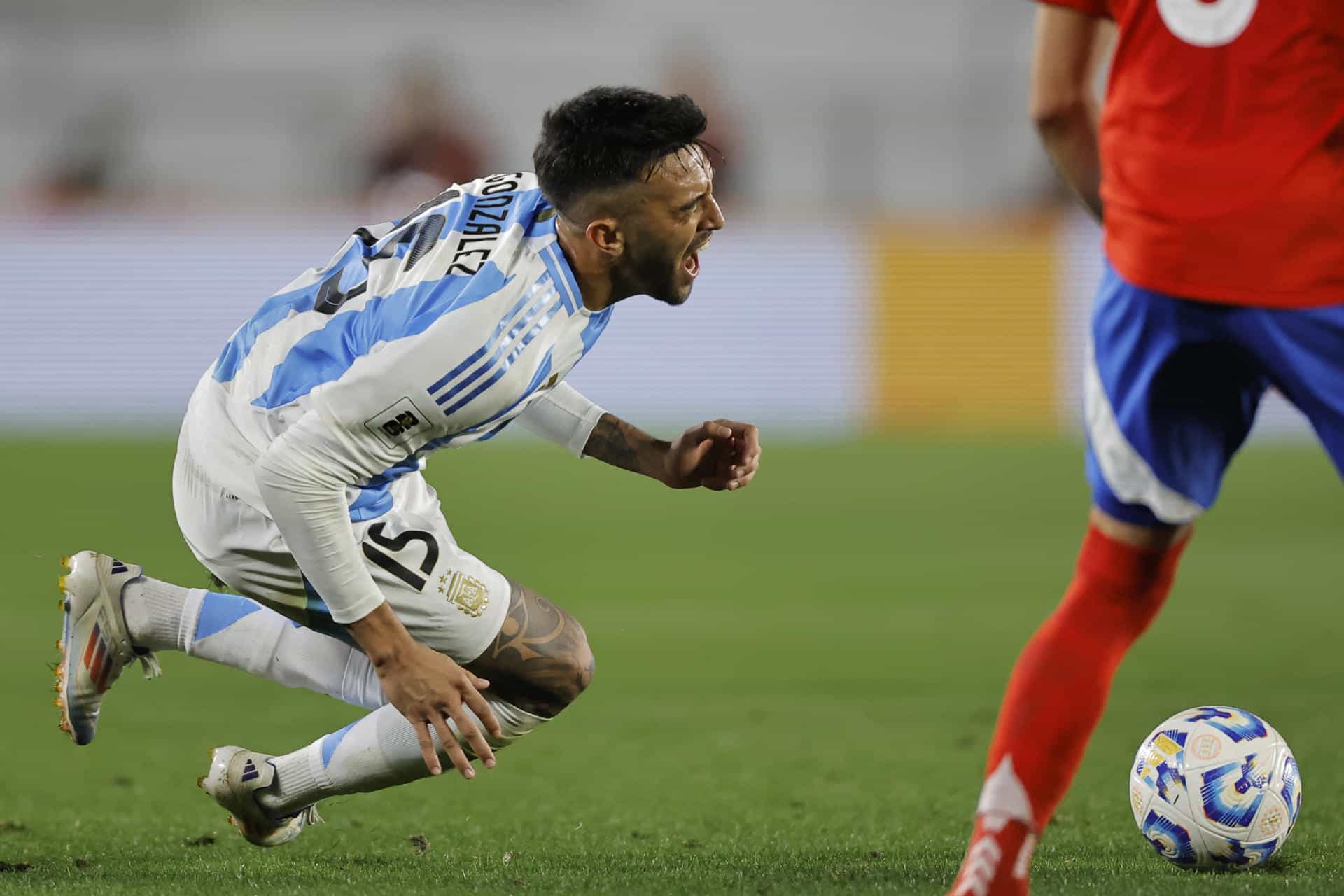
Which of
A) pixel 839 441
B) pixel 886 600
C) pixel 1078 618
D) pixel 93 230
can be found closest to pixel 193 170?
pixel 93 230

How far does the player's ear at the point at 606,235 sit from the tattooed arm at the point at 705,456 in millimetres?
550

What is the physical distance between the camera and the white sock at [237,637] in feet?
13.9

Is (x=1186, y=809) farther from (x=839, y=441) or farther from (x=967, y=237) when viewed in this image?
(x=967, y=237)

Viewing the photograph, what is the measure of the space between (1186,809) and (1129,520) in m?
1.04

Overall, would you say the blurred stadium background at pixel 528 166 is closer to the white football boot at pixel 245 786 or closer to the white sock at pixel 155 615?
the white sock at pixel 155 615

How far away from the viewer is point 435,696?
3.36 m

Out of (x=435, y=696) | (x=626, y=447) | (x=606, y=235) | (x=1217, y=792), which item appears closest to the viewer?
(x=435, y=696)

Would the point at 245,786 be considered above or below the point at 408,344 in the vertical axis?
below

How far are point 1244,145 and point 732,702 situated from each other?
381cm

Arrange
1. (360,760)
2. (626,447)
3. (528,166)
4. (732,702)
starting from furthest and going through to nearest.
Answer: (528,166) → (732,702) → (626,447) → (360,760)

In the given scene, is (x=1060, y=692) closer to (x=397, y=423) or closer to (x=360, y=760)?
(x=397, y=423)

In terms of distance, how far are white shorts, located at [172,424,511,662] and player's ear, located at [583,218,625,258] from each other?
80cm

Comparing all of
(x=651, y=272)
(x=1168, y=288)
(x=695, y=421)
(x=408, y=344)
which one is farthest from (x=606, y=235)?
(x=695, y=421)

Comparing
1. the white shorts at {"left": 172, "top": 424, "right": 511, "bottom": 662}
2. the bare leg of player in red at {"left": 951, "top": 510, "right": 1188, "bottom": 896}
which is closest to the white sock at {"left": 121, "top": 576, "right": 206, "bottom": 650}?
the white shorts at {"left": 172, "top": 424, "right": 511, "bottom": 662}
